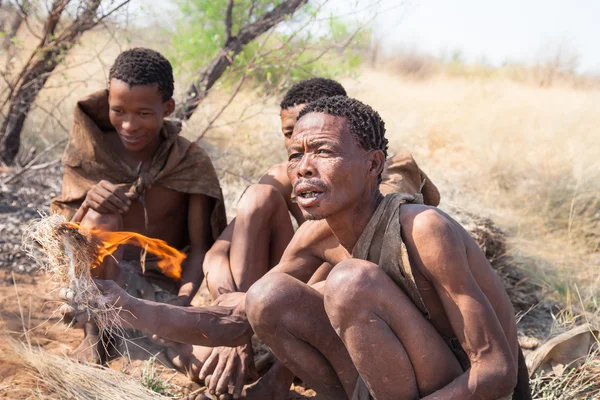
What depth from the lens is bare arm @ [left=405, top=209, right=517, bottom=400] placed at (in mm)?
2211

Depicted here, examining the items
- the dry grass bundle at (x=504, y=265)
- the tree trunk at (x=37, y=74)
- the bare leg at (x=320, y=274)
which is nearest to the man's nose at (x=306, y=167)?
the bare leg at (x=320, y=274)

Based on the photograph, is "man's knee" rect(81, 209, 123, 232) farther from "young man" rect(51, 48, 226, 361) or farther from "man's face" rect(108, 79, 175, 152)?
"man's face" rect(108, 79, 175, 152)

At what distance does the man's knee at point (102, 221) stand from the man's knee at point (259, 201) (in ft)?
2.09

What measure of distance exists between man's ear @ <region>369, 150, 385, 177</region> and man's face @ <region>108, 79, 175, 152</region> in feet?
5.49

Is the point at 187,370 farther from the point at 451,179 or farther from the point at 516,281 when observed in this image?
the point at 451,179

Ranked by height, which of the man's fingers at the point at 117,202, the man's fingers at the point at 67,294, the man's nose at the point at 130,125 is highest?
the man's nose at the point at 130,125

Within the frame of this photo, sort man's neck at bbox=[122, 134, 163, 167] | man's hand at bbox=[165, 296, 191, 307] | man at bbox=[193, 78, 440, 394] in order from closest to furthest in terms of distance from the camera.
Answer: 1. man at bbox=[193, 78, 440, 394]
2. man's hand at bbox=[165, 296, 191, 307]
3. man's neck at bbox=[122, 134, 163, 167]

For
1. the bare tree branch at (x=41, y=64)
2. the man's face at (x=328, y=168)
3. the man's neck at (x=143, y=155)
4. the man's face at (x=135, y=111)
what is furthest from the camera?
the bare tree branch at (x=41, y=64)

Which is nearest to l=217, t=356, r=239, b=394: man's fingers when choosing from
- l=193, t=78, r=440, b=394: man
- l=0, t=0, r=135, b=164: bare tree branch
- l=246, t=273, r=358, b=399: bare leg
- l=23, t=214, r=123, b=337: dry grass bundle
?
l=193, t=78, r=440, b=394: man

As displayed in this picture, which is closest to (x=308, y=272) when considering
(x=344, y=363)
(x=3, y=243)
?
(x=344, y=363)

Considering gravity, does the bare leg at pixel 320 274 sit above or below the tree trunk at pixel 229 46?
below

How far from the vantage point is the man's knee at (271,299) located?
2.54m

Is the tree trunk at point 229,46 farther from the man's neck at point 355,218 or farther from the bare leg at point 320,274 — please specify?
the man's neck at point 355,218

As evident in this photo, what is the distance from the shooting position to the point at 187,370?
11.0 feet
